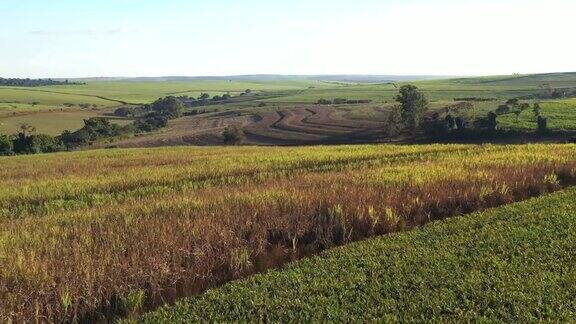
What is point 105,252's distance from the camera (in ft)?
31.7

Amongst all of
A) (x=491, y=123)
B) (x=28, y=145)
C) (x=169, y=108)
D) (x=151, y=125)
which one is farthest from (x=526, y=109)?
(x=169, y=108)

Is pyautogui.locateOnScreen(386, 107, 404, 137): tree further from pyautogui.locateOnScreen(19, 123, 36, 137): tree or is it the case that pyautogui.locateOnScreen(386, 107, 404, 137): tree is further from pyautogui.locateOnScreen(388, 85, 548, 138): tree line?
pyautogui.locateOnScreen(19, 123, 36, 137): tree

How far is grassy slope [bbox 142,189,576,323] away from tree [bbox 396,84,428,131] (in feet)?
286

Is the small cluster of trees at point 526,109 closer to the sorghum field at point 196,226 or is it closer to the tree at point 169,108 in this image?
the sorghum field at point 196,226

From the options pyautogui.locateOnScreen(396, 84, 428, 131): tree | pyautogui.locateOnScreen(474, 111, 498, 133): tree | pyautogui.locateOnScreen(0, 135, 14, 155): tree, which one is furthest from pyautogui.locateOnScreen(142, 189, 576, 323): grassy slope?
pyautogui.locateOnScreen(396, 84, 428, 131): tree

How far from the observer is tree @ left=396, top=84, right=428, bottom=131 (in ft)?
317

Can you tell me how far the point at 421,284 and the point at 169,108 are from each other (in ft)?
517

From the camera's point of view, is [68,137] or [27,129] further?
[27,129]

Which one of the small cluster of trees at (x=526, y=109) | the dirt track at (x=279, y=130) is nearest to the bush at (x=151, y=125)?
the dirt track at (x=279, y=130)

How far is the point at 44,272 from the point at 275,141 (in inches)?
3288

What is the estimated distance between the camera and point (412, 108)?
98.1 meters

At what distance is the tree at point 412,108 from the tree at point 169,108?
73.1 metres

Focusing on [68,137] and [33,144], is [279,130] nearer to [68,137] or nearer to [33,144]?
[68,137]

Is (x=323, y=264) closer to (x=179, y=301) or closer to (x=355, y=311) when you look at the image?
(x=355, y=311)
